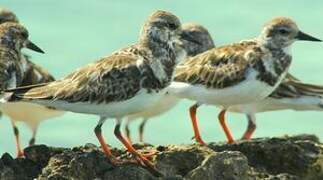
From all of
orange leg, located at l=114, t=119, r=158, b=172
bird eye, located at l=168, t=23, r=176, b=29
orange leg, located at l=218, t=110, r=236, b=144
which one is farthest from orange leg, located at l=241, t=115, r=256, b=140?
orange leg, located at l=114, t=119, r=158, b=172

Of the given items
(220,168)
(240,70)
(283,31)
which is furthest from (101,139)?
(283,31)

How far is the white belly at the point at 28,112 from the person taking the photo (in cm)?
2261

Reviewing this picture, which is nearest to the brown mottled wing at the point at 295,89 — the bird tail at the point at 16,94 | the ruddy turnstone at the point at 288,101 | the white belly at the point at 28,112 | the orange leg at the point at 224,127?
the ruddy turnstone at the point at 288,101

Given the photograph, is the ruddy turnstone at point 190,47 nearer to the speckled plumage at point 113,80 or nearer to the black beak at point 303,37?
the black beak at point 303,37

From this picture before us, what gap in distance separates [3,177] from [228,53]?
5.74m

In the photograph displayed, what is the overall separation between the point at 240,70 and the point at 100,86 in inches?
137

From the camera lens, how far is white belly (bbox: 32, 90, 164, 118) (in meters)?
14.5

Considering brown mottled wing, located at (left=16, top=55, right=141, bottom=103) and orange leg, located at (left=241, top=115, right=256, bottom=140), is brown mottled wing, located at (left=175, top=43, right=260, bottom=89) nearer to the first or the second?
brown mottled wing, located at (left=16, top=55, right=141, bottom=103)

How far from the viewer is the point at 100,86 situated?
575 inches

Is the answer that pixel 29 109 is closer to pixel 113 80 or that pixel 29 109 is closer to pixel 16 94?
pixel 16 94

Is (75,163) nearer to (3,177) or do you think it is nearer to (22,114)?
(3,177)

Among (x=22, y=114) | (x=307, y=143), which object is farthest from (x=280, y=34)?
(x=22, y=114)

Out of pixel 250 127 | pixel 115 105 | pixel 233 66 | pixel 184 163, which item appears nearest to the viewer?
pixel 184 163

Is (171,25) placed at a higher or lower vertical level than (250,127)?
higher
